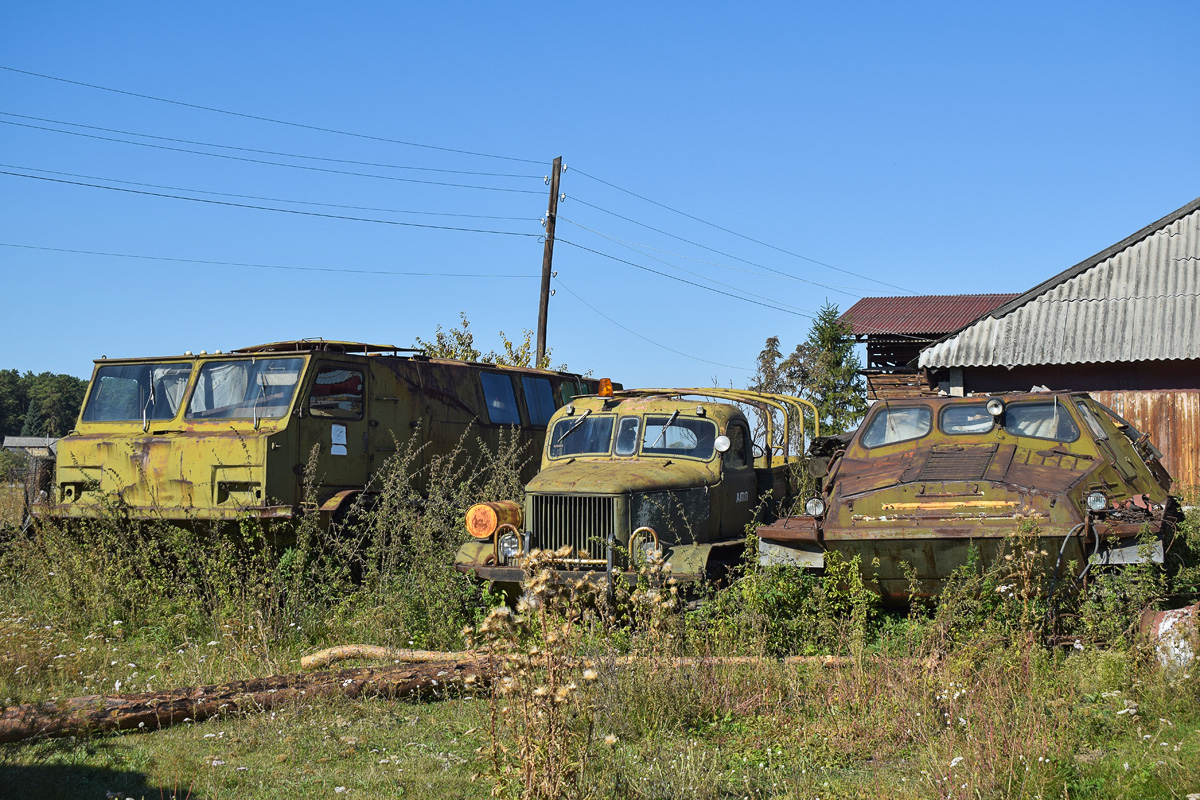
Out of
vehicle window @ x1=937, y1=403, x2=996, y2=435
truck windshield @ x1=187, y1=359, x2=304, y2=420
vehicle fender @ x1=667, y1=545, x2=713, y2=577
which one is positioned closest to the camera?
vehicle fender @ x1=667, y1=545, x2=713, y2=577

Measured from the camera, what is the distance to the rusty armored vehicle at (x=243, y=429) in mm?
10141

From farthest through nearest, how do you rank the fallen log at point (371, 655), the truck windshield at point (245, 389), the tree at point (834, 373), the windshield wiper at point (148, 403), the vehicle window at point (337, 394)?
the tree at point (834, 373)
the windshield wiper at point (148, 403)
the vehicle window at point (337, 394)
the truck windshield at point (245, 389)
the fallen log at point (371, 655)

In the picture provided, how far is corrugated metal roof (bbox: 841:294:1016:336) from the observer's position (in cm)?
3475

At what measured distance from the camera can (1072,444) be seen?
28.5ft

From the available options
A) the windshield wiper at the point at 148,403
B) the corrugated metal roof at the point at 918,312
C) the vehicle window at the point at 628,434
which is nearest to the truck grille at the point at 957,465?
the vehicle window at the point at 628,434

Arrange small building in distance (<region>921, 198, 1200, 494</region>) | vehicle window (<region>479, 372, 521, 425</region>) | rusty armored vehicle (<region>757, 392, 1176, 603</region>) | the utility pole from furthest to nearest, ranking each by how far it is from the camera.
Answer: the utility pole → small building in distance (<region>921, 198, 1200, 494</region>) → vehicle window (<region>479, 372, 521, 425</region>) → rusty armored vehicle (<region>757, 392, 1176, 603</region>)

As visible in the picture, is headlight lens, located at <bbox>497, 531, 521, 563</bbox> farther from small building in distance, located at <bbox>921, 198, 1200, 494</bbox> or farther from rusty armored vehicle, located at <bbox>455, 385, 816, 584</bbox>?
small building in distance, located at <bbox>921, 198, 1200, 494</bbox>

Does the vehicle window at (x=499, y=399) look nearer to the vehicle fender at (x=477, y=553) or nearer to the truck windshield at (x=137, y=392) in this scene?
the truck windshield at (x=137, y=392)

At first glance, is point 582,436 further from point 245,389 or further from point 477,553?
point 245,389

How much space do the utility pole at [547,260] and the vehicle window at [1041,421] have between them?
47.1ft

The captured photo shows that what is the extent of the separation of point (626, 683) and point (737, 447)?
453 cm

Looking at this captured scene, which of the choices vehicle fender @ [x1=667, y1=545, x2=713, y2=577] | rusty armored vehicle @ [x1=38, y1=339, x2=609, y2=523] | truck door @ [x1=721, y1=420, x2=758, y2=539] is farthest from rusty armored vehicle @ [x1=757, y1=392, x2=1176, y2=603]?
rusty armored vehicle @ [x1=38, y1=339, x2=609, y2=523]

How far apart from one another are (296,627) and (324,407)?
269 cm

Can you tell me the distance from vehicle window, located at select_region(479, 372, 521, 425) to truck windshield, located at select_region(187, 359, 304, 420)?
305 centimetres
